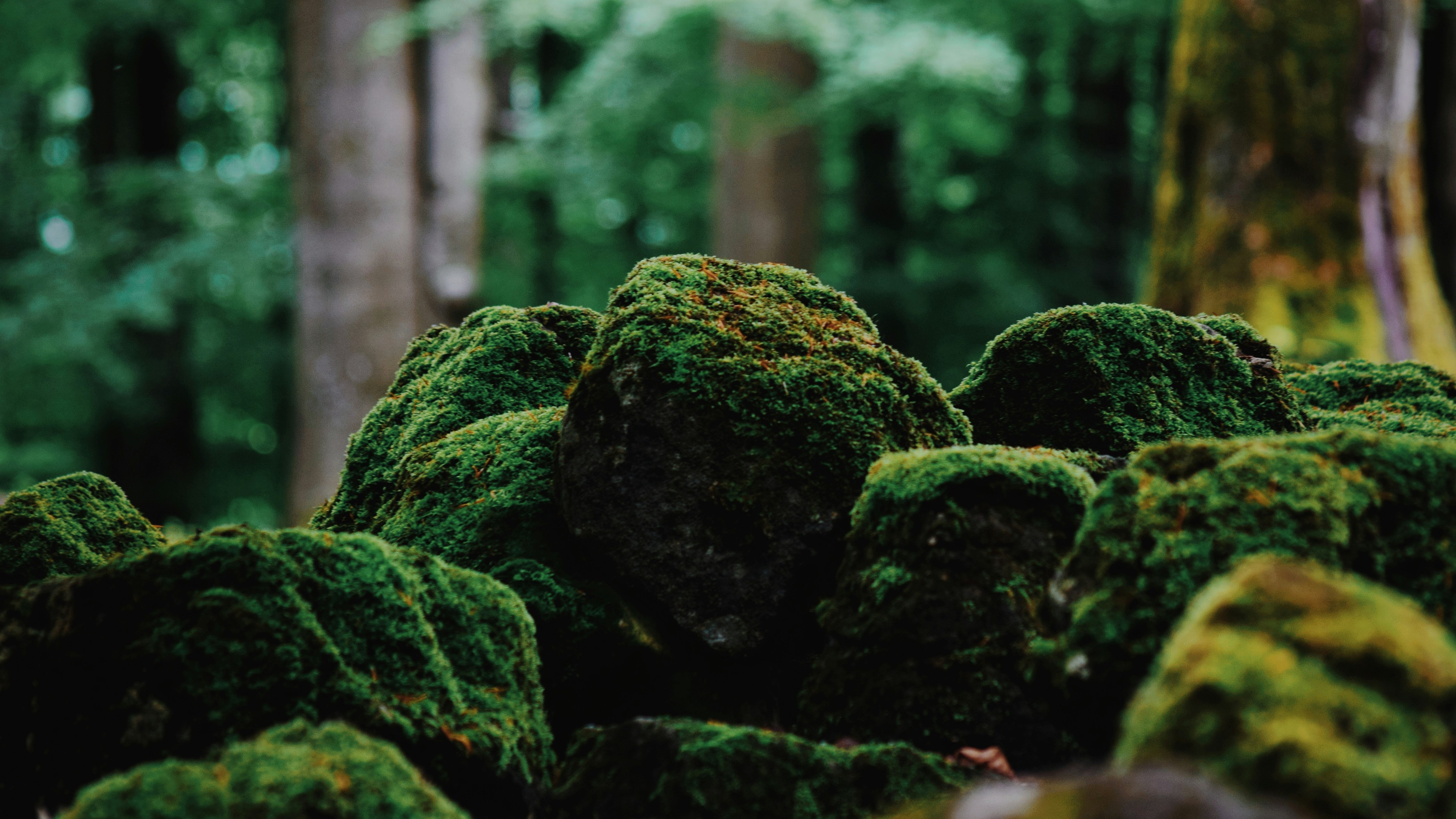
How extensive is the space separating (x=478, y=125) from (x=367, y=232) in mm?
2044

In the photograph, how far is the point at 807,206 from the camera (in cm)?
1126

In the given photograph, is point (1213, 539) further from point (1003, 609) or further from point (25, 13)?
point (25, 13)

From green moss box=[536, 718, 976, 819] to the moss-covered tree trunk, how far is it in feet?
16.2

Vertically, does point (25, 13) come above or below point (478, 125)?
above

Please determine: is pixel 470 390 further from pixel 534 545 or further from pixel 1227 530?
pixel 1227 530

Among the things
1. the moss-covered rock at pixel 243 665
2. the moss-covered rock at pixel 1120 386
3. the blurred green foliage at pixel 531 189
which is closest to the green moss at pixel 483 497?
the moss-covered rock at pixel 243 665

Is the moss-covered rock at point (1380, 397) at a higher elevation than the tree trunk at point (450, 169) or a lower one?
lower

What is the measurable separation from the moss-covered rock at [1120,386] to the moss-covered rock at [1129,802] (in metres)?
1.65

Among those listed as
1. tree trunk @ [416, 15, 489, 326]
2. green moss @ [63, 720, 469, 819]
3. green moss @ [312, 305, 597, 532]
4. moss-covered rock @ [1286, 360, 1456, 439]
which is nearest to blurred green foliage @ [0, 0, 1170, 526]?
tree trunk @ [416, 15, 489, 326]

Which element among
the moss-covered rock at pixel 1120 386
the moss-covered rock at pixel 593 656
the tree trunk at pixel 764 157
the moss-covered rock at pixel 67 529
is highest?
the tree trunk at pixel 764 157

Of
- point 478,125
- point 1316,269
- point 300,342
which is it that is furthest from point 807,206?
point 1316,269

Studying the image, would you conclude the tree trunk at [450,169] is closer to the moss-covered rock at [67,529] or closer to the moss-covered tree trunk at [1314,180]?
the moss-covered tree trunk at [1314,180]

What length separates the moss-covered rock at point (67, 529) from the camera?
2523 mm

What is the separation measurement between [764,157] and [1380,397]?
8298mm
